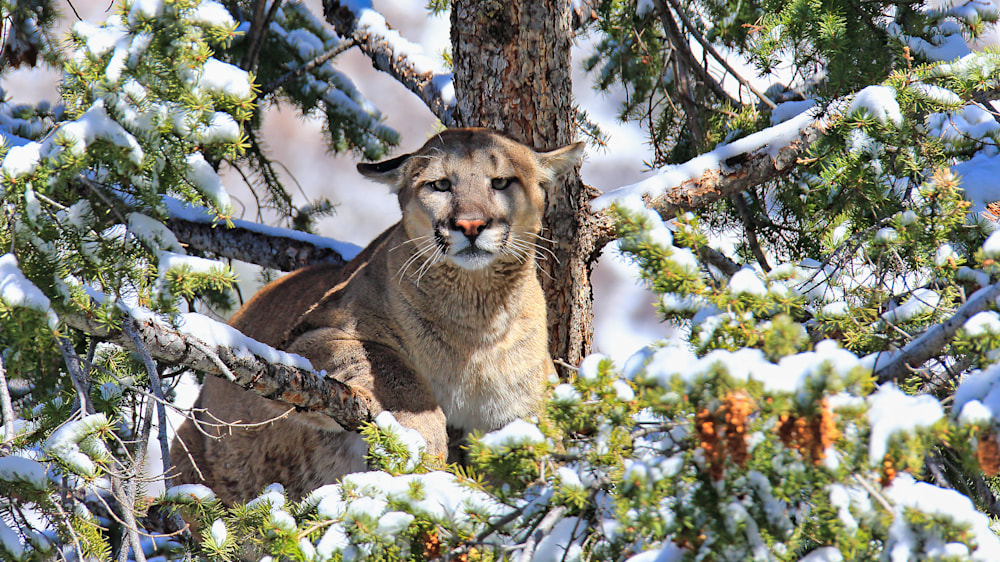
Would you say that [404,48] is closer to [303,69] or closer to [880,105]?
[303,69]

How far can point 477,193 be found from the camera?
3.91 meters

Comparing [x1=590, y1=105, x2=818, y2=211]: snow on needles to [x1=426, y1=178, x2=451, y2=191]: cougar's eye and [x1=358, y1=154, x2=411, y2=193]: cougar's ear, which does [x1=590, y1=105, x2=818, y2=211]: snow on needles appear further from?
[x1=358, y1=154, x2=411, y2=193]: cougar's ear

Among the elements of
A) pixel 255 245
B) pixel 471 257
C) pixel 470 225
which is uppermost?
pixel 255 245

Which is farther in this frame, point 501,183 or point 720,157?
point 720,157

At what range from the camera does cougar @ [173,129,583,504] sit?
3.78m

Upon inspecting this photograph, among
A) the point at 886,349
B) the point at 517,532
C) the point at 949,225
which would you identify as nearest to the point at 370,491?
the point at 517,532

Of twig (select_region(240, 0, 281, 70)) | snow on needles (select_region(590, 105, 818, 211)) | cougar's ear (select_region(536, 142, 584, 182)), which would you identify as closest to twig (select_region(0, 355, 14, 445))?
cougar's ear (select_region(536, 142, 584, 182))

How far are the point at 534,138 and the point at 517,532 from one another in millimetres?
2771

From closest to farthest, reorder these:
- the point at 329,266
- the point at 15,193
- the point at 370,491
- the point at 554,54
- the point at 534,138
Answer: the point at 15,193 < the point at 370,491 < the point at 554,54 < the point at 534,138 < the point at 329,266

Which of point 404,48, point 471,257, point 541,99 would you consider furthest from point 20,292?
point 404,48

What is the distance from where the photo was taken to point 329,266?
4926mm

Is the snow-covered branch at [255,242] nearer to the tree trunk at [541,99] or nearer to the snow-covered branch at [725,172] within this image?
the tree trunk at [541,99]

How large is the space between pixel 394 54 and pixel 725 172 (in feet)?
7.61

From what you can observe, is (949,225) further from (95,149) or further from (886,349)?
(95,149)
